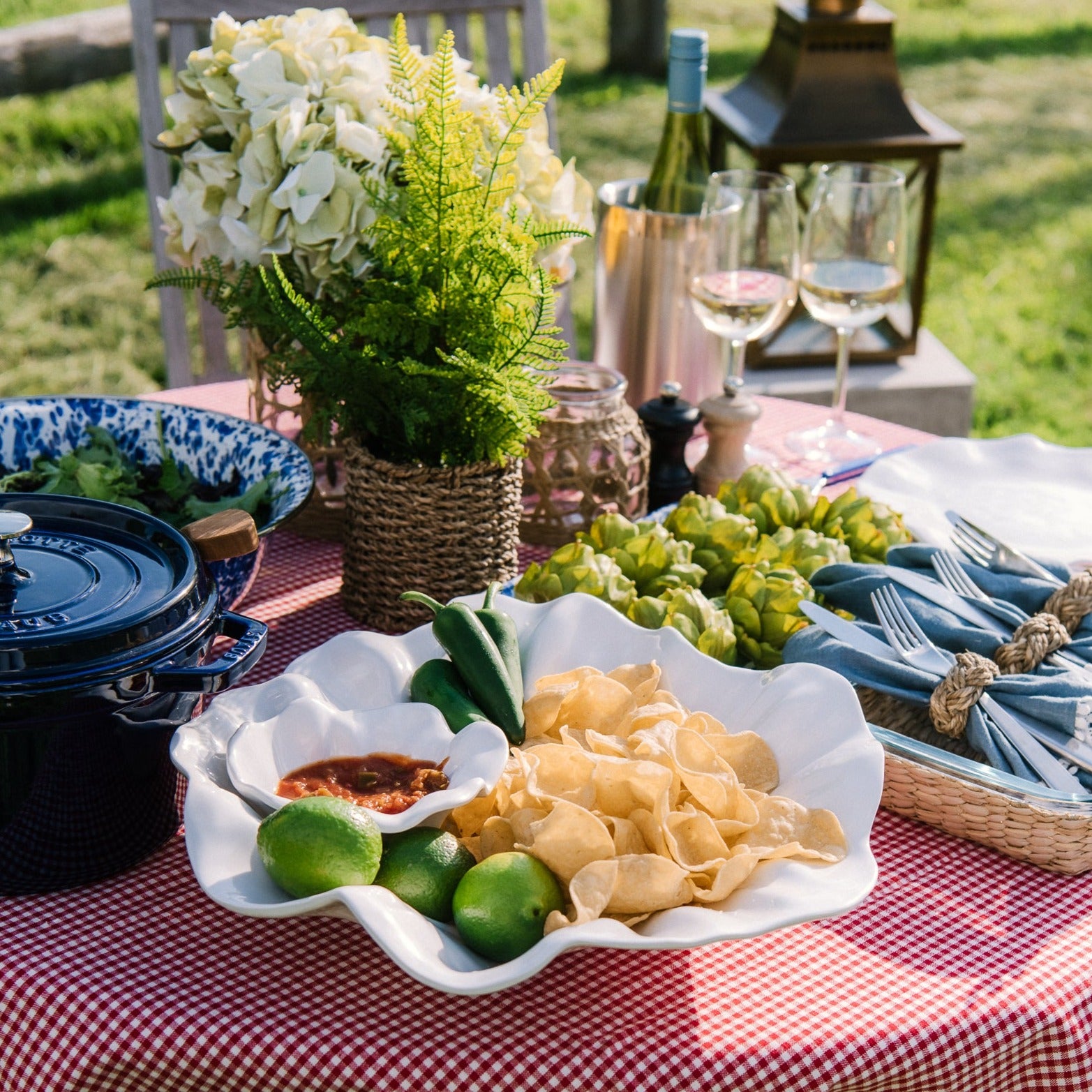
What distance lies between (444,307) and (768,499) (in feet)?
1.32

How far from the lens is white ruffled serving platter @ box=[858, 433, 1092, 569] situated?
1.43 m

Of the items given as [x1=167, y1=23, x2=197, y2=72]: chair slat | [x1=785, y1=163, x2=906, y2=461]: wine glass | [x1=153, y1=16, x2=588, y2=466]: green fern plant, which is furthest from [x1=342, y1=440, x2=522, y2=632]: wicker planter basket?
[x1=167, y1=23, x2=197, y2=72]: chair slat

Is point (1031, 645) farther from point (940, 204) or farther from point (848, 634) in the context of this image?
point (940, 204)

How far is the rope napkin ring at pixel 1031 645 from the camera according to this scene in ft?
3.83

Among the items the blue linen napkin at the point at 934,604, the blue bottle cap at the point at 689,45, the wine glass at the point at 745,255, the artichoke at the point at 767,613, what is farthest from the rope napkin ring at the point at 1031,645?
the blue bottle cap at the point at 689,45

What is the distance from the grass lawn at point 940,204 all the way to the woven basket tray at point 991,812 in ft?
10.6

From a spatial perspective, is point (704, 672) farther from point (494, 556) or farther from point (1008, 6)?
point (1008, 6)

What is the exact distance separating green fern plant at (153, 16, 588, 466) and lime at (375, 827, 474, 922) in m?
0.41

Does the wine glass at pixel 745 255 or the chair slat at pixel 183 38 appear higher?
the chair slat at pixel 183 38

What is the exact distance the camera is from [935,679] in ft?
3.73

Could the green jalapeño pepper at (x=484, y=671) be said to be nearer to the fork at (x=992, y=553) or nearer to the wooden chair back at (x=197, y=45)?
the fork at (x=992, y=553)

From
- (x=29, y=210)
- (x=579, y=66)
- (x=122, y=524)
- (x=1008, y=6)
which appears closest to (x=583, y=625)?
(x=122, y=524)

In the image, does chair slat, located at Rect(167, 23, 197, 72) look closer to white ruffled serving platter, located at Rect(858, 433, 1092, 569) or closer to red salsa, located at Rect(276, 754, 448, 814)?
white ruffled serving platter, located at Rect(858, 433, 1092, 569)

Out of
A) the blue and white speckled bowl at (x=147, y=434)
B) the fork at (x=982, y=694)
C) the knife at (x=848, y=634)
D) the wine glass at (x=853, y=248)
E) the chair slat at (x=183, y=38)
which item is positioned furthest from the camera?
the chair slat at (x=183, y=38)
